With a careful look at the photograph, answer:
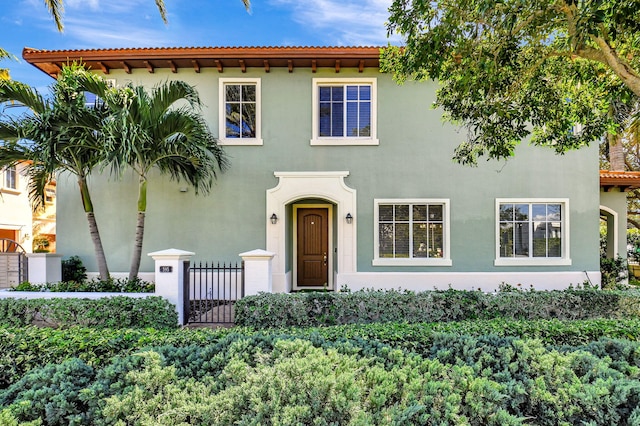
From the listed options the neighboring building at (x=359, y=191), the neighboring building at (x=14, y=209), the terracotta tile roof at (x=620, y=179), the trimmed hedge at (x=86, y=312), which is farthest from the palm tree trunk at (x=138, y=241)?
the terracotta tile roof at (x=620, y=179)

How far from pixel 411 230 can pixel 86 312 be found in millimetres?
8377

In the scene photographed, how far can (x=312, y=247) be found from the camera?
11.4 metres

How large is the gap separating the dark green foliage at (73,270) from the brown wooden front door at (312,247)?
21.5 feet

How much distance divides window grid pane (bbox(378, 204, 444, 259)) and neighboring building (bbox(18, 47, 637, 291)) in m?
0.03

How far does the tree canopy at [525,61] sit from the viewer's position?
5.28 m

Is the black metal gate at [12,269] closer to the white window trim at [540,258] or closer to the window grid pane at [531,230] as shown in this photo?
the white window trim at [540,258]

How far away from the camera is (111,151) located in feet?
24.0

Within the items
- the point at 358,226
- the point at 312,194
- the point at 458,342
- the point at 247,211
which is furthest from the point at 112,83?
the point at 458,342

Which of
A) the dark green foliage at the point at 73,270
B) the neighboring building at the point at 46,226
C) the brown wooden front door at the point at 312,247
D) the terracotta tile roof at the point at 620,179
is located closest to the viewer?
the dark green foliage at the point at 73,270

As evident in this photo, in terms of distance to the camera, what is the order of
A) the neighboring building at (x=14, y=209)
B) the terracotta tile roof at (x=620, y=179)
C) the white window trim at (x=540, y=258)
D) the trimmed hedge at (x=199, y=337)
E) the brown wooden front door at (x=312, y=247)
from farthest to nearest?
the neighboring building at (x=14, y=209)
the brown wooden front door at (x=312, y=247)
the terracotta tile roof at (x=620, y=179)
the white window trim at (x=540, y=258)
the trimmed hedge at (x=199, y=337)

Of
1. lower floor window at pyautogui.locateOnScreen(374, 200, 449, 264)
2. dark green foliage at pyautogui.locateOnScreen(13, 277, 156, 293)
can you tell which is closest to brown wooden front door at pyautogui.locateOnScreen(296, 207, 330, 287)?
lower floor window at pyautogui.locateOnScreen(374, 200, 449, 264)

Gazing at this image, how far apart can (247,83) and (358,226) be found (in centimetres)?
564

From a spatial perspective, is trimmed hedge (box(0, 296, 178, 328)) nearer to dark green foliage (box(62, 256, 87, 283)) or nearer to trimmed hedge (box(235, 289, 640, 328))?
trimmed hedge (box(235, 289, 640, 328))

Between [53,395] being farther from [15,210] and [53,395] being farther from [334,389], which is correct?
[15,210]
